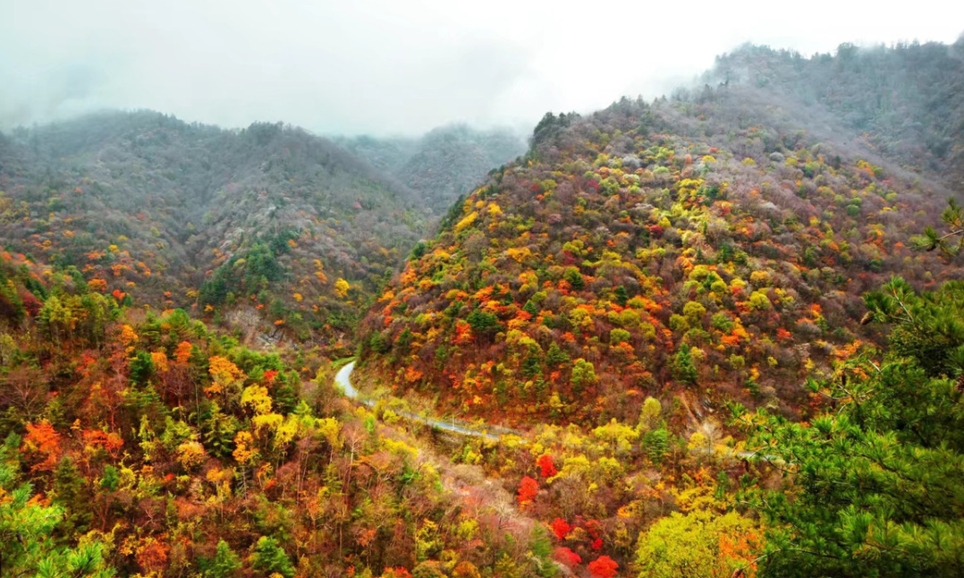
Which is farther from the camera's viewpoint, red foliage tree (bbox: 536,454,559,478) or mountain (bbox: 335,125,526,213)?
mountain (bbox: 335,125,526,213)

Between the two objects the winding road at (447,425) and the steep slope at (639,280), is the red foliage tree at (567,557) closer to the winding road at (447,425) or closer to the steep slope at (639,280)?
the winding road at (447,425)

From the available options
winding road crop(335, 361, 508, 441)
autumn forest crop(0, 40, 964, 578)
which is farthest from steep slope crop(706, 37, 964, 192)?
winding road crop(335, 361, 508, 441)

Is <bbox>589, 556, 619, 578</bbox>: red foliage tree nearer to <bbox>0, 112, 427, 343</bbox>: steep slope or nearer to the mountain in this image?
<bbox>0, 112, 427, 343</bbox>: steep slope

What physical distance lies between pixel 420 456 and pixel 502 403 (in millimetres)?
13101

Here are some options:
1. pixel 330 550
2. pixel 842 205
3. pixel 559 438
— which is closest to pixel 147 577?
pixel 330 550

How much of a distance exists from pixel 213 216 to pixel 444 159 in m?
80.4

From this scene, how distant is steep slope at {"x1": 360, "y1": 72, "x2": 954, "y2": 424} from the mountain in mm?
75673


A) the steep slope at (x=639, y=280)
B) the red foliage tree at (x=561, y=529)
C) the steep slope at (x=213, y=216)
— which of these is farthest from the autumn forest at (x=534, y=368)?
the steep slope at (x=213, y=216)

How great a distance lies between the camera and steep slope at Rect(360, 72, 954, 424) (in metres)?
40.7

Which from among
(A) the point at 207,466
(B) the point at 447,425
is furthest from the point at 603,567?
(A) the point at 207,466

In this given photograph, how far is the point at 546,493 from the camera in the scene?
31.7 m

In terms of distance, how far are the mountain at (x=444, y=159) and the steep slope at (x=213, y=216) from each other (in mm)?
15020

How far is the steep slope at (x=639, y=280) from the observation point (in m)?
40.7

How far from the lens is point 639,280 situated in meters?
48.3
